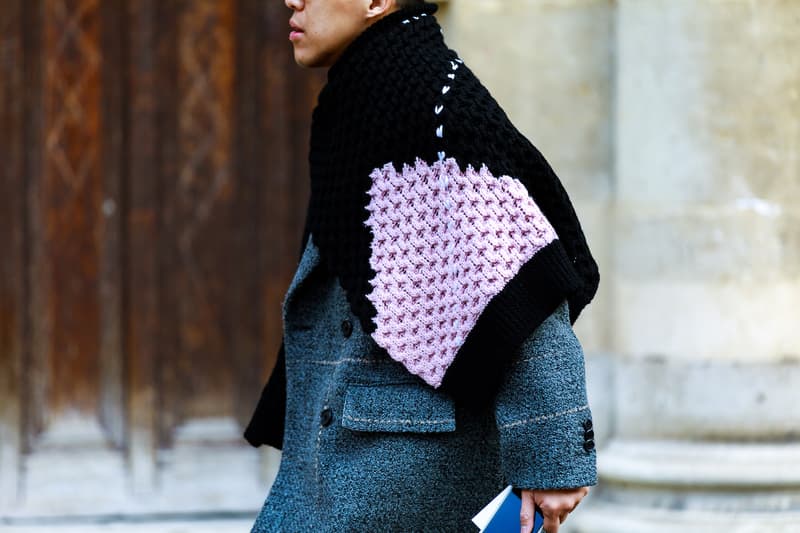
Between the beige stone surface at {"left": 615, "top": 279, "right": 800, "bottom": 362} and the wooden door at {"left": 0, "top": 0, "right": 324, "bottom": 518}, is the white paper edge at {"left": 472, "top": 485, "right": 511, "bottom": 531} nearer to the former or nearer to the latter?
the beige stone surface at {"left": 615, "top": 279, "right": 800, "bottom": 362}

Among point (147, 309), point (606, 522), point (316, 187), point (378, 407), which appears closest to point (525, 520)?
point (378, 407)

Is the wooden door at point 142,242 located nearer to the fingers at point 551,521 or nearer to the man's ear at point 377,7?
the man's ear at point 377,7

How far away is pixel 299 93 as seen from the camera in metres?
4.55

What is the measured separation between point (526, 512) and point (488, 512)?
66 millimetres

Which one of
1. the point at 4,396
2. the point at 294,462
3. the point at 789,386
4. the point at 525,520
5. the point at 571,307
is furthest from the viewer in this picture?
the point at 4,396

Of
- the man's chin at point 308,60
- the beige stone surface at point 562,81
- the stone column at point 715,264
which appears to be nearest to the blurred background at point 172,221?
the beige stone surface at point 562,81

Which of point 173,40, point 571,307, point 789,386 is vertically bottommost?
point 789,386

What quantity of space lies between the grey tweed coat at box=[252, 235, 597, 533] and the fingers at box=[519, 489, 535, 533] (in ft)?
0.08

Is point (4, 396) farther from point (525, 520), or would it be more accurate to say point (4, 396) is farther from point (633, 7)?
point (525, 520)

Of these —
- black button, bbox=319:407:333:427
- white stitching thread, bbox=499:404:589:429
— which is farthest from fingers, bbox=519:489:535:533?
black button, bbox=319:407:333:427

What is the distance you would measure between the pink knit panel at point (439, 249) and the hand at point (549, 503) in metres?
0.23

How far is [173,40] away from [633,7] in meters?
1.54

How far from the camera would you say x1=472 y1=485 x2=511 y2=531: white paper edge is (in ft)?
6.76

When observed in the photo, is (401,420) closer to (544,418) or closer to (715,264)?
(544,418)
